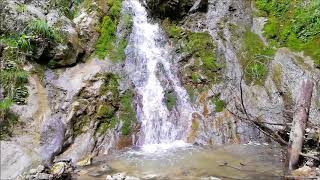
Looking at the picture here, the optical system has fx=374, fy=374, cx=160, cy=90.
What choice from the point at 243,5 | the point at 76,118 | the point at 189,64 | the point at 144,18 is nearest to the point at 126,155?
the point at 76,118

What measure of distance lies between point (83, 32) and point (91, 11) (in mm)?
1129

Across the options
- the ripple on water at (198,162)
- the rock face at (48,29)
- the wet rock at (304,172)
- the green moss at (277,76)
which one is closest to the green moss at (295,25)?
the green moss at (277,76)

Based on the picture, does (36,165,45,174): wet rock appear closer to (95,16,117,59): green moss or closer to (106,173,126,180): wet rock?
(106,173,126,180): wet rock

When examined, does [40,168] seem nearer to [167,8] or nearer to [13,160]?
[13,160]

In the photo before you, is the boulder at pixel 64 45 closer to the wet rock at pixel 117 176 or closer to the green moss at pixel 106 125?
the green moss at pixel 106 125

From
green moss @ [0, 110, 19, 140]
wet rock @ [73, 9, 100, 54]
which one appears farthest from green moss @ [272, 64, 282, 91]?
green moss @ [0, 110, 19, 140]

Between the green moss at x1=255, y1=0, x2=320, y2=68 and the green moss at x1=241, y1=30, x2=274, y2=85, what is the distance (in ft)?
1.81

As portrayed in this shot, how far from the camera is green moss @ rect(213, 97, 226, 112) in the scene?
11844 mm

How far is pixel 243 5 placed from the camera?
15359 millimetres

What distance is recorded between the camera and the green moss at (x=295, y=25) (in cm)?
1308

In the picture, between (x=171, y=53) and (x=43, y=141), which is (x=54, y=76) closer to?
(x=43, y=141)

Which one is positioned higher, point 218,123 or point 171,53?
point 171,53

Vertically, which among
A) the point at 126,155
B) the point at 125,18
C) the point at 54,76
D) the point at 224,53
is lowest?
the point at 126,155

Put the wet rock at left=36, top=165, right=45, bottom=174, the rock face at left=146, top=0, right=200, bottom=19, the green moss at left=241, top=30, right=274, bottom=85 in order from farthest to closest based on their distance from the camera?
the rock face at left=146, top=0, right=200, bottom=19 → the green moss at left=241, top=30, right=274, bottom=85 → the wet rock at left=36, top=165, right=45, bottom=174
